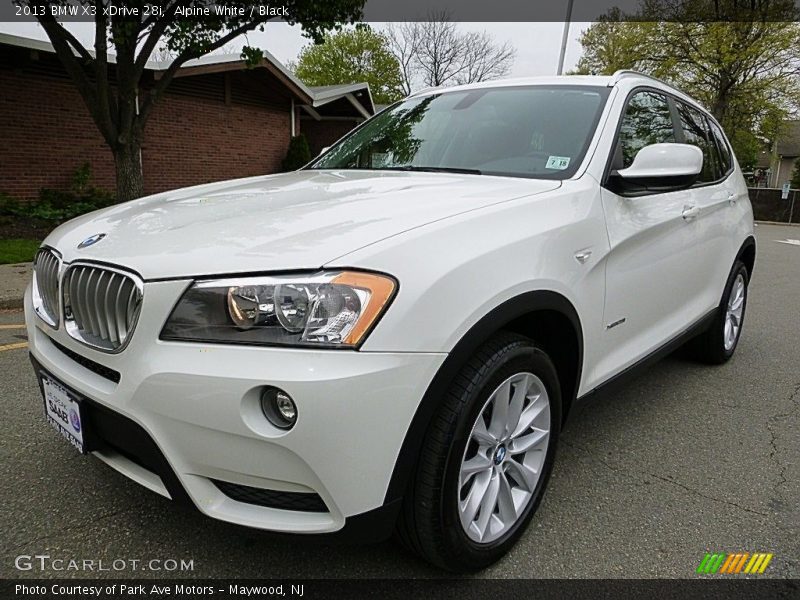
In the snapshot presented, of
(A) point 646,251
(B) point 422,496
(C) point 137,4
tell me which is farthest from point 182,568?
(C) point 137,4

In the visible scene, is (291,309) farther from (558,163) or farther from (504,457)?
(558,163)

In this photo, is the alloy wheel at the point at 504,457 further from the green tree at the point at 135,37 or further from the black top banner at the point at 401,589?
the green tree at the point at 135,37

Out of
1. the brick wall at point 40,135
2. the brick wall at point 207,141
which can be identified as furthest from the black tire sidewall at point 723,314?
the brick wall at point 207,141

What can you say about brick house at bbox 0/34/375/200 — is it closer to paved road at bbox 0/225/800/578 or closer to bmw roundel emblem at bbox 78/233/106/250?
paved road at bbox 0/225/800/578

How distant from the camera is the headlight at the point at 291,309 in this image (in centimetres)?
155

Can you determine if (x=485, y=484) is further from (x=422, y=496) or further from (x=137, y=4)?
(x=137, y=4)

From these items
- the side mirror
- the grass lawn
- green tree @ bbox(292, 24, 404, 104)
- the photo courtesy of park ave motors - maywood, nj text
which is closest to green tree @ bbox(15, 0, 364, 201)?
the grass lawn

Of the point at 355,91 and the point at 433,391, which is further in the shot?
the point at 355,91

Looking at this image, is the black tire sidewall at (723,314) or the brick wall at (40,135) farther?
the brick wall at (40,135)

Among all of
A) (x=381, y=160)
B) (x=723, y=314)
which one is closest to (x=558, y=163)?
(x=381, y=160)

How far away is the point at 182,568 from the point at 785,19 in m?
31.5

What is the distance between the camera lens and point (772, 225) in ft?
71.4

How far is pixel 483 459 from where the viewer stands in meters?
1.96

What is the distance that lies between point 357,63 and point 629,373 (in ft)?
172
